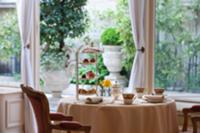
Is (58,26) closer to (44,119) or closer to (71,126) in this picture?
(44,119)

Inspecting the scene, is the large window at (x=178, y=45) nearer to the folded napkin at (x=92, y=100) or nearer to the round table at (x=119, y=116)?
the round table at (x=119, y=116)

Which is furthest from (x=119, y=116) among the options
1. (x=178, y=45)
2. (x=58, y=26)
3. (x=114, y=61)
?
(x=58, y=26)

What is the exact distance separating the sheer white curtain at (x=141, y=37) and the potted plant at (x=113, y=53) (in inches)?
27.7

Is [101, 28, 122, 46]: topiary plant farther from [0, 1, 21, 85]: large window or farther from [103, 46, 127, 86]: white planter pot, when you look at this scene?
[0, 1, 21, 85]: large window

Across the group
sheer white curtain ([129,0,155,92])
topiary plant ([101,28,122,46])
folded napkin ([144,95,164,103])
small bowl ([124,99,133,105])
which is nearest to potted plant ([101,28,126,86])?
topiary plant ([101,28,122,46])

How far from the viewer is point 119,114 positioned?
354cm

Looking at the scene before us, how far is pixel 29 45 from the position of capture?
5562mm

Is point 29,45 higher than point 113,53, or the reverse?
point 29,45

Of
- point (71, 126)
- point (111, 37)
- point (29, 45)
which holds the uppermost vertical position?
point (111, 37)

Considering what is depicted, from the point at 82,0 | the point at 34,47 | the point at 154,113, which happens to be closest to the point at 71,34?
the point at 82,0

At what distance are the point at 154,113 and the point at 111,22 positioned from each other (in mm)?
2608

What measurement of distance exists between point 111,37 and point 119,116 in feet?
8.12

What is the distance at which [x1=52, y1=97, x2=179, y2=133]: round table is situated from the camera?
355cm

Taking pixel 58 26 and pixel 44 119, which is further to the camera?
pixel 58 26
